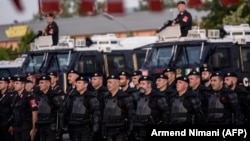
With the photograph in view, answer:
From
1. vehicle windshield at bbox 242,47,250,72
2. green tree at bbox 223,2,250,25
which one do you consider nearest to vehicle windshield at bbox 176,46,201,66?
vehicle windshield at bbox 242,47,250,72

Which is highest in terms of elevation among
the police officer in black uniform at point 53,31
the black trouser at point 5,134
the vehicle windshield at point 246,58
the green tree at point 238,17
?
the green tree at point 238,17

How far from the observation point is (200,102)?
1111 cm

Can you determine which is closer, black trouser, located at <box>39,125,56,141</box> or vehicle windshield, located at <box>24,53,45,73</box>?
black trouser, located at <box>39,125,56,141</box>

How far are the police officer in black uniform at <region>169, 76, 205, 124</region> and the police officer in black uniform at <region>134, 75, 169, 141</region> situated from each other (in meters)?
0.17

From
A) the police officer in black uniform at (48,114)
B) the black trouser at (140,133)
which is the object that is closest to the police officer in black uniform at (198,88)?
the black trouser at (140,133)

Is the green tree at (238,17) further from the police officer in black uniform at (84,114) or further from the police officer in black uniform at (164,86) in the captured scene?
A: the police officer in black uniform at (164,86)

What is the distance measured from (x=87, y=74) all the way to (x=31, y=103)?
561 centimetres

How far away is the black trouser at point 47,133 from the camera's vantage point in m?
12.3

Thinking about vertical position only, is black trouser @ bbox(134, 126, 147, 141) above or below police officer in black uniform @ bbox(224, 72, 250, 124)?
below

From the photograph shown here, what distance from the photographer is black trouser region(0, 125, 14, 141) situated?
539 inches

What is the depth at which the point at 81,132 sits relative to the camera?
468 inches

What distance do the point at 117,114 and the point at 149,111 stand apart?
56 centimetres

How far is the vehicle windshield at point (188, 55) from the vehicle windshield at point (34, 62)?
3729mm

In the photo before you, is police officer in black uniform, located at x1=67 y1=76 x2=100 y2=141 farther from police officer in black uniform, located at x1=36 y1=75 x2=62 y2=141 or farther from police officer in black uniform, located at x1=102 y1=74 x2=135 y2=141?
police officer in black uniform, located at x1=36 y1=75 x2=62 y2=141
